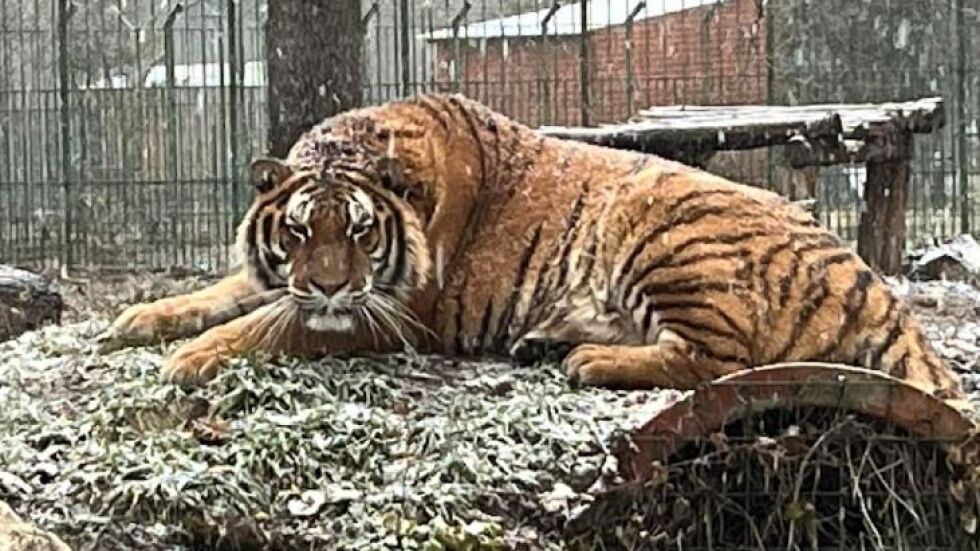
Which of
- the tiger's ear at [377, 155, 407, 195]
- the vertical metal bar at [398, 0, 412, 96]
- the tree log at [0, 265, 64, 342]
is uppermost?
the vertical metal bar at [398, 0, 412, 96]

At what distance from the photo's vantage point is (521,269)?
190 inches

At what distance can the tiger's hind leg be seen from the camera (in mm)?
4293

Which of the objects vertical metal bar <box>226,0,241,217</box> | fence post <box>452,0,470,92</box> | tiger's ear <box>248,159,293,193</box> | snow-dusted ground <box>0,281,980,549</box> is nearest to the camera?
snow-dusted ground <box>0,281,980,549</box>

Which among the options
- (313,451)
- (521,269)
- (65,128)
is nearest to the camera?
(313,451)

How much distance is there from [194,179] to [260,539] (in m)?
7.54

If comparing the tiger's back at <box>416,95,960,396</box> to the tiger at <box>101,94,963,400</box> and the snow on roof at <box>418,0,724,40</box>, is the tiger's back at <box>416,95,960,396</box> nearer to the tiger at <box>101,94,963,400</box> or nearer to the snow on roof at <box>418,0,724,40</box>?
the tiger at <box>101,94,963,400</box>

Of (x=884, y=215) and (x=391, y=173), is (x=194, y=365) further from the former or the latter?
(x=884, y=215)

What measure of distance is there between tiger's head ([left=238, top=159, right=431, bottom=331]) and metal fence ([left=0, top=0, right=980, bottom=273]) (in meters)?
6.02

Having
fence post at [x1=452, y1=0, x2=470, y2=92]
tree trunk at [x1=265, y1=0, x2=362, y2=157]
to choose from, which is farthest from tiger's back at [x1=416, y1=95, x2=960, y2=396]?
fence post at [x1=452, y1=0, x2=470, y2=92]

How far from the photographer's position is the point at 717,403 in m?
3.68

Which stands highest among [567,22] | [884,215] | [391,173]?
[567,22]

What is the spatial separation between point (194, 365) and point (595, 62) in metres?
6.93

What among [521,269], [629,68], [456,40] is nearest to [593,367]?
[521,269]

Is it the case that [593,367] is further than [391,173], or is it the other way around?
[391,173]
